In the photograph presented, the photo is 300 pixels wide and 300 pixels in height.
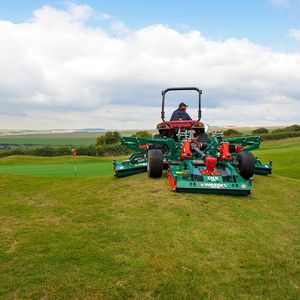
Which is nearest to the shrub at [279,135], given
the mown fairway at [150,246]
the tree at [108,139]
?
the tree at [108,139]

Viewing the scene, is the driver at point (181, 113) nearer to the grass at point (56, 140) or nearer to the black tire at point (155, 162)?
the black tire at point (155, 162)

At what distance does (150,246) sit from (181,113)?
25.2 ft

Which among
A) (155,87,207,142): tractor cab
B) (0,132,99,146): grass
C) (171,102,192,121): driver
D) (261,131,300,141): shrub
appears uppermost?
(171,102,192,121): driver

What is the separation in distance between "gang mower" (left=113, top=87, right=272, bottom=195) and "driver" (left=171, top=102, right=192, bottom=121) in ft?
0.59

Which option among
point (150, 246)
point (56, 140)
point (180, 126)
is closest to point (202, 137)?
point (180, 126)

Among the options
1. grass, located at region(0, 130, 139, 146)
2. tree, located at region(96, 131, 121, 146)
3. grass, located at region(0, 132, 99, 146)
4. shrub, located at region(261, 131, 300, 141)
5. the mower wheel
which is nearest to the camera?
the mower wheel

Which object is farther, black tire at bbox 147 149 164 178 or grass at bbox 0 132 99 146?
grass at bbox 0 132 99 146


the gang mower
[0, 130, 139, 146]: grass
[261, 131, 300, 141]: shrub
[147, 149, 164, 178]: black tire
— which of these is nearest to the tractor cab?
the gang mower

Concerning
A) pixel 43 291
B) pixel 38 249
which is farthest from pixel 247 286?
pixel 38 249

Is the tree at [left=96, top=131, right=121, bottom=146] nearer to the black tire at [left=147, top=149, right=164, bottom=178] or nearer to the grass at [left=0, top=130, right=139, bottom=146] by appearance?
the black tire at [left=147, top=149, right=164, bottom=178]

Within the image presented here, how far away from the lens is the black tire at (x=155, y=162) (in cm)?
945

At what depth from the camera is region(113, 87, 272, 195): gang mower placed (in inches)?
324

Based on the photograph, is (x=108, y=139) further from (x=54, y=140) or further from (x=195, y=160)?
(x=54, y=140)

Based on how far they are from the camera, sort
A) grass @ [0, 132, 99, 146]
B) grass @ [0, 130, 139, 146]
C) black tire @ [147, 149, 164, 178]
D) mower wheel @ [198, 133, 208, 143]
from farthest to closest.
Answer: grass @ [0, 132, 99, 146], grass @ [0, 130, 139, 146], mower wheel @ [198, 133, 208, 143], black tire @ [147, 149, 164, 178]
